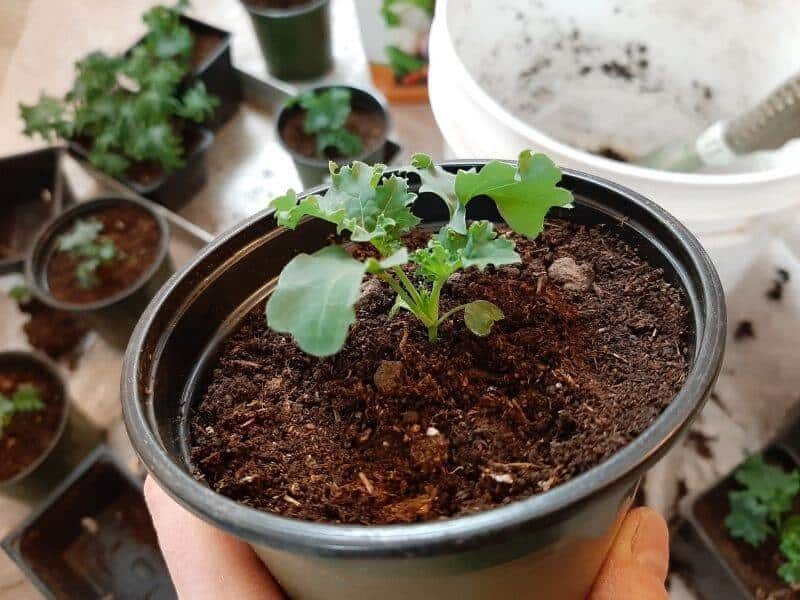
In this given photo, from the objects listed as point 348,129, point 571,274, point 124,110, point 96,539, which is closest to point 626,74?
point 348,129

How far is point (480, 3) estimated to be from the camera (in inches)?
42.9

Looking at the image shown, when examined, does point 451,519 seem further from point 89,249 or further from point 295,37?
point 295,37

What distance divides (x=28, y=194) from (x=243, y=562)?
4.50ft

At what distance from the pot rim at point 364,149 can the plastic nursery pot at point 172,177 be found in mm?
183

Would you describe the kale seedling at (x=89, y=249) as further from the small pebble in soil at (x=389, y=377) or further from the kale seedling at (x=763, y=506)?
the kale seedling at (x=763, y=506)

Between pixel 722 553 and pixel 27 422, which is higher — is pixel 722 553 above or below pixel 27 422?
below

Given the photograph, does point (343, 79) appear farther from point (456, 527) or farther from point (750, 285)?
point (456, 527)

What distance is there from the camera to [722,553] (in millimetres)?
1239

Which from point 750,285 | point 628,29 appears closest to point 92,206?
point 628,29

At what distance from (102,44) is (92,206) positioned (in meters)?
0.64

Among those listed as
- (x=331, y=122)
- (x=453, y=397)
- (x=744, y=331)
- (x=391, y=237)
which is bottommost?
(x=744, y=331)

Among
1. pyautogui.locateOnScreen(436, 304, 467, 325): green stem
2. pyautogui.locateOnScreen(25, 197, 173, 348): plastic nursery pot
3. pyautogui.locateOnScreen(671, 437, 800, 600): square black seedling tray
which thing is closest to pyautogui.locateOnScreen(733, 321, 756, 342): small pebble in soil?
pyautogui.locateOnScreen(671, 437, 800, 600): square black seedling tray

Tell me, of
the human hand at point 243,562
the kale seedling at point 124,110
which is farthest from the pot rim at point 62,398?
the human hand at point 243,562

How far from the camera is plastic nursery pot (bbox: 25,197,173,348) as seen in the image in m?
1.35
